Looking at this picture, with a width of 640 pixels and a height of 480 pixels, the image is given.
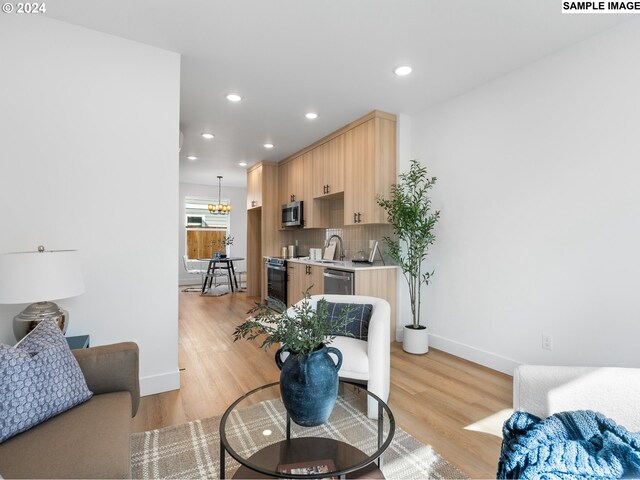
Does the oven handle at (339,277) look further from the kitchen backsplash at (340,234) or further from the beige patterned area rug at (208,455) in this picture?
the beige patterned area rug at (208,455)

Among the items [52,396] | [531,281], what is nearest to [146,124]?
[52,396]

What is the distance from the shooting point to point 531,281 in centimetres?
278

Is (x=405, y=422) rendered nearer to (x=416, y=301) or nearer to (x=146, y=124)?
(x=416, y=301)

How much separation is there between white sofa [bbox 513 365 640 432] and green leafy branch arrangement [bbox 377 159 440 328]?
219 centimetres

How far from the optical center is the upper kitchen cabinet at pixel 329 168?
4418 millimetres

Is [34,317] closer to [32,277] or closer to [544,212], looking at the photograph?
[32,277]

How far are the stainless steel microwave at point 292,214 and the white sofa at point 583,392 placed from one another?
14.0 ft

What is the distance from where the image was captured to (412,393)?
8.36 feet

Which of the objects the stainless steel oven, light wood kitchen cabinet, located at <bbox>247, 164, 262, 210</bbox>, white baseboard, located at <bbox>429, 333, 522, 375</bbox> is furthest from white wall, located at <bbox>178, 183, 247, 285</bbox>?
white baseboard, located at <bbox>429, 333, 522, 375</bbox>

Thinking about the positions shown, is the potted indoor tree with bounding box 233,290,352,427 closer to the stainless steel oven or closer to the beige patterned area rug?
the beige patterned area rug

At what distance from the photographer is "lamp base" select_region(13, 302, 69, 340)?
6.30ft

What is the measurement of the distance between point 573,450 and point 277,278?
4.70 metres

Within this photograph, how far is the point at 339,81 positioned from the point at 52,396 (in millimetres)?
3042

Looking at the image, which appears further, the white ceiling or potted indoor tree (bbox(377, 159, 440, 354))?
potted indoor tree (bbox(377, 159, 440, 354))
